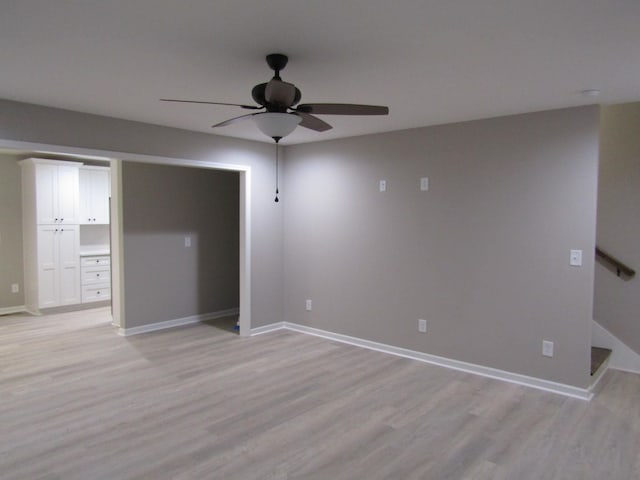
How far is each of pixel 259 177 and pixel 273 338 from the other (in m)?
1.90

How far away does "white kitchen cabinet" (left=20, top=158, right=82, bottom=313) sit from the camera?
6188 mm

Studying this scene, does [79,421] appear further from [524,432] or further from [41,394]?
[524,432]

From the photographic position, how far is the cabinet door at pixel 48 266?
6215mm

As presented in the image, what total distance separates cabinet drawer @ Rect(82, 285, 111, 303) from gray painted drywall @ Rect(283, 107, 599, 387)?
3337 millimetres

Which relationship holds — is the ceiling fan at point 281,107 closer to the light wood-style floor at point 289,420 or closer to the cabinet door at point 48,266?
the light wood-style floor at point 289,420

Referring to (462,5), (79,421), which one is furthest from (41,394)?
(462,5)

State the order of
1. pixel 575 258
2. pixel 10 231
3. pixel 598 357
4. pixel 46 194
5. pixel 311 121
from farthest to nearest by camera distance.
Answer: pixel 10 231 → pixel 46 194 → pixel 598 357 → pixel 575 258 → pixel 311 121

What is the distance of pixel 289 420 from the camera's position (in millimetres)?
3160

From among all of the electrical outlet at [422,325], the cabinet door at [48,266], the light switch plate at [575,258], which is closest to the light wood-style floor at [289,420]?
the electrical outlet at [422,325]

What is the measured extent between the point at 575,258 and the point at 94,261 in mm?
6376

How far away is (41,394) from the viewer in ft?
11.6

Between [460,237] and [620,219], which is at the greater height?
[620,219]

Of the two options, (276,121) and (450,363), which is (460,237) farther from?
(276,121)

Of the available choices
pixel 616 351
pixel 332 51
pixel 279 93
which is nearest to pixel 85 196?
pixel 279 93
